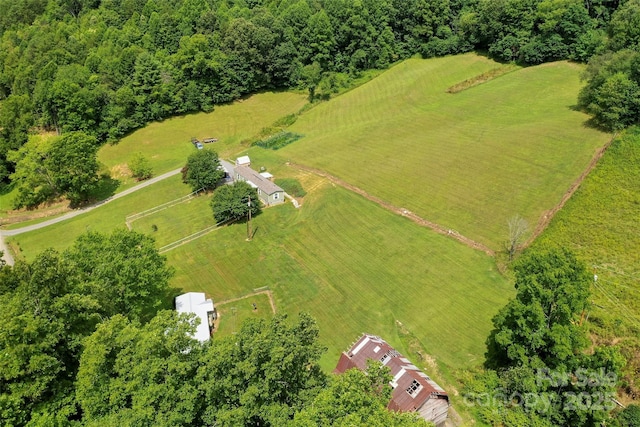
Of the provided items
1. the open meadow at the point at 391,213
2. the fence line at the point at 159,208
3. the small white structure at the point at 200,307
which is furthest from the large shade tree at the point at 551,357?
the fence line at the point at 159,208

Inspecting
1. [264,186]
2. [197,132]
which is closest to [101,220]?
[264,186]

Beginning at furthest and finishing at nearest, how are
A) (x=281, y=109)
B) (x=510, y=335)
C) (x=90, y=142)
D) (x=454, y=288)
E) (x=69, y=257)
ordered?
1. (x=281, y=109)
2. (x=90, y=142)
3. (x=454, y=288)
4. (x=69, y=257)
5. (x=510, y=335)

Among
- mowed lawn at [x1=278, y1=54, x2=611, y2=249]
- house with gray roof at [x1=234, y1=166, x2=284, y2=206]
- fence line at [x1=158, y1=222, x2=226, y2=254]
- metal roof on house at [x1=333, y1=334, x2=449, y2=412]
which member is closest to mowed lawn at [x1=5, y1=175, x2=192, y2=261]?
fence line at [x1=158, y1=222, x2=226, y2=254]

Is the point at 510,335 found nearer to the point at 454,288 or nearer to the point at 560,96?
the point at 454,288

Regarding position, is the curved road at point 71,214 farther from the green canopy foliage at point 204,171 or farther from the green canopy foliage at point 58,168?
→ the green canopy foliage at point 204,171

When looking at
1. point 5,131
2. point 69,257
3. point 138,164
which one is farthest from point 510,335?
point 5,131

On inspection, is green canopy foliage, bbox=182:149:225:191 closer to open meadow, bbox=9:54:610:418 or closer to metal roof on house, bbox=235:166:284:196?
open meadow, bbox=9:54:610:418

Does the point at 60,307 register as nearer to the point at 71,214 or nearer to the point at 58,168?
the point at 71,214

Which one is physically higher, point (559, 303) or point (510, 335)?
point (559, 303)
